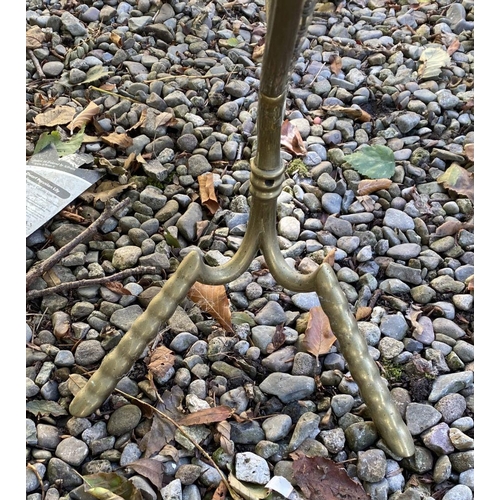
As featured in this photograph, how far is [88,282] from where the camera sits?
1860 mm

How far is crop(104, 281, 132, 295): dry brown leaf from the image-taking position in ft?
6.11

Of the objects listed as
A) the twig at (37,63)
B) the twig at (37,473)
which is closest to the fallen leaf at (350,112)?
the twig at (37,63)

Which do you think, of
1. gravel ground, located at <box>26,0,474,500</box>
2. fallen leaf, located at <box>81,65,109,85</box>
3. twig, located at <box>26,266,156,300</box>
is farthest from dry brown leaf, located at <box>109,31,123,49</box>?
twig, located at <box>26,266,156,300</box>

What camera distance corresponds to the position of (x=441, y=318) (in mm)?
1857

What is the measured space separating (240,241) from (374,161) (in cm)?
52

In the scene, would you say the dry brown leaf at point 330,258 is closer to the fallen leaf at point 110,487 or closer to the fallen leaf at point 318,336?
the fallen leaf at point 318,336

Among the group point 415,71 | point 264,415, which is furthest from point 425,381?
point 415,71

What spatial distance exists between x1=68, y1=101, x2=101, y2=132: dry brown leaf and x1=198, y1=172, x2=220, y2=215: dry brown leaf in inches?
17.3

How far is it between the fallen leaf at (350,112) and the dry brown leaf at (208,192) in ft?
1.66

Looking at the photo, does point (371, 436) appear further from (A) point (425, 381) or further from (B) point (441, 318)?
(B) point (441, 318)

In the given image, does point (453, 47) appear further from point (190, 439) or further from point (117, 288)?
point (190, 439)

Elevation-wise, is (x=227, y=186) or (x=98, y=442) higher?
(x=227, y=186)

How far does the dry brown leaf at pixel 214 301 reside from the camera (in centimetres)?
180

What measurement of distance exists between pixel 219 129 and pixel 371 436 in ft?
3.72
